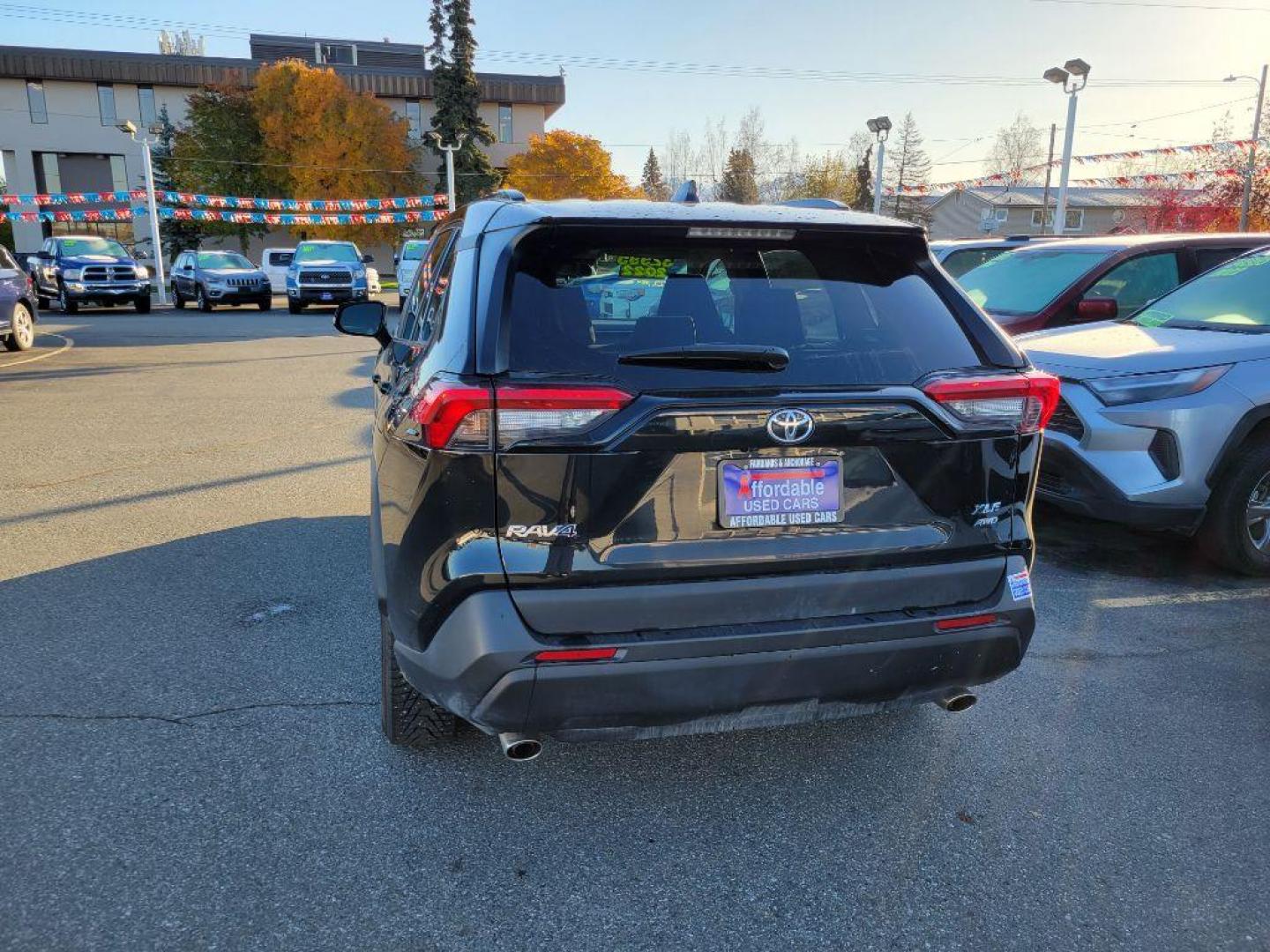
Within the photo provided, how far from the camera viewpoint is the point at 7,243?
52.3m

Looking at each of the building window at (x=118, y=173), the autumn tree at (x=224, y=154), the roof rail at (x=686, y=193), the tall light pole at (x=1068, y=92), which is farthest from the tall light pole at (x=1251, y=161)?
the building window at (x=118, y=173)

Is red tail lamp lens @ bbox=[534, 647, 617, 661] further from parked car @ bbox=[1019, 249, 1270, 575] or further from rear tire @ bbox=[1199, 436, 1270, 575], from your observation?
rear tire @ bbox=[1199, 436, 1270, 575]

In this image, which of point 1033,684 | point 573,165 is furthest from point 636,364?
point 573,165

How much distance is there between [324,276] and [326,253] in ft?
3.34

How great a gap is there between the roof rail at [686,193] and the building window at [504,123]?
188 feet

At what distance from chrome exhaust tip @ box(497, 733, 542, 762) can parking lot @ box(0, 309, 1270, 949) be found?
0.34m

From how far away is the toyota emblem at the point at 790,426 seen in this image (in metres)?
2.32

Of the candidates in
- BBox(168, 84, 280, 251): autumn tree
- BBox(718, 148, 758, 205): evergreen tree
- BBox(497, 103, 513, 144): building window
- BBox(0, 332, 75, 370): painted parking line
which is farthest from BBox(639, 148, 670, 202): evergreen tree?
BBox(0, 332, 75, 370): painted parking line

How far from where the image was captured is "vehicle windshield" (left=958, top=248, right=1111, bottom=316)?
24.5 feet

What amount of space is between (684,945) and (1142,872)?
4.31ft

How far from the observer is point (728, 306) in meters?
2.64

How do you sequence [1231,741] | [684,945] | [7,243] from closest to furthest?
1. [684,945]
2. [1231,741]
3. [7,243]

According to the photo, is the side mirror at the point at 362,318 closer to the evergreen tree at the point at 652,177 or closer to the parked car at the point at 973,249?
the parked car at the point at 973,249

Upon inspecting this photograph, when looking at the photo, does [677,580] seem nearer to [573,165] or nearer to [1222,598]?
[1222,598]
